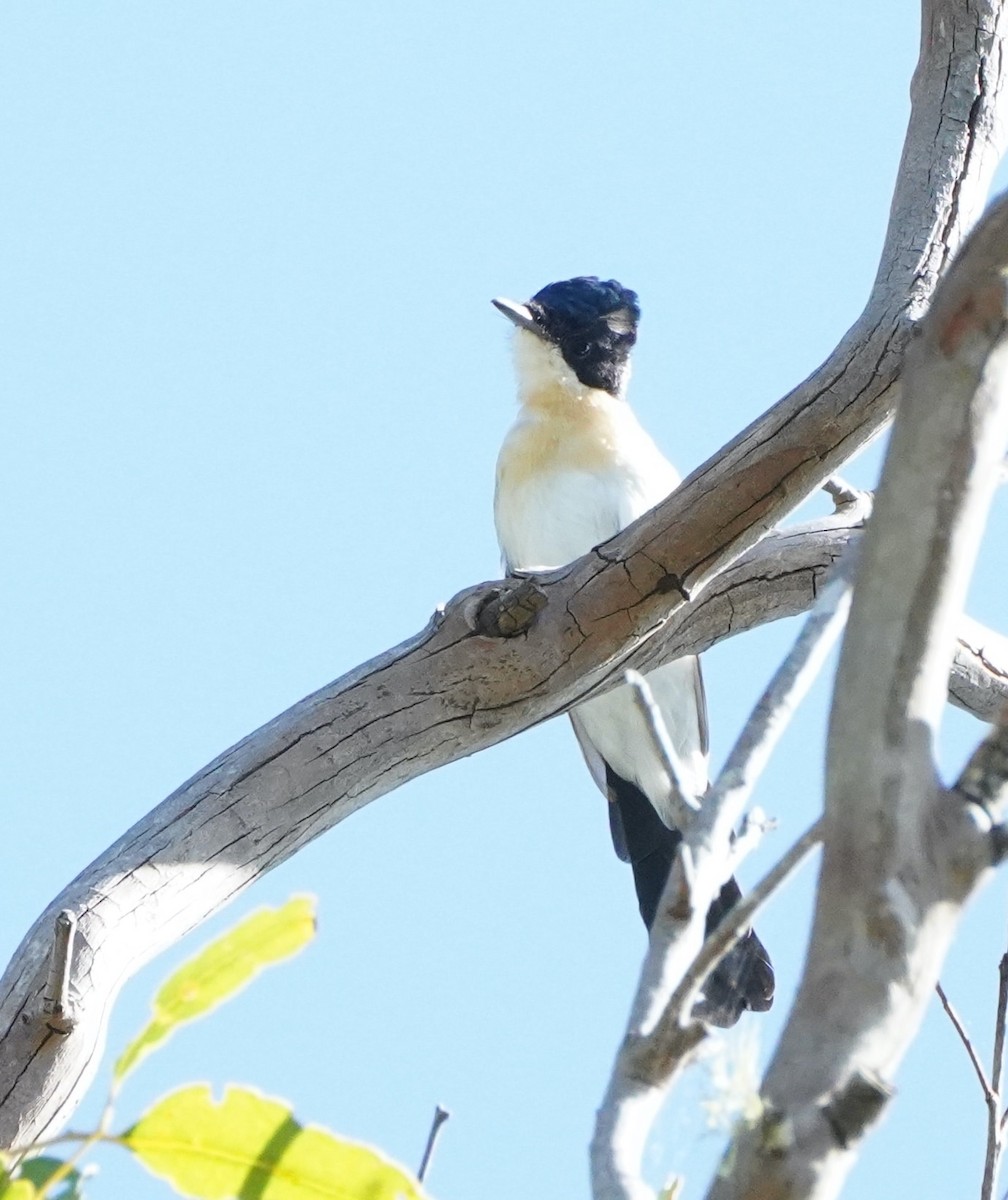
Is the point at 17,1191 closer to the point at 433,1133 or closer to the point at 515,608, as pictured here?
the point at 433,1133

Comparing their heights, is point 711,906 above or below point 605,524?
below

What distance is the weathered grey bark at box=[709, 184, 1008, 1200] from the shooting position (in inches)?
42.4

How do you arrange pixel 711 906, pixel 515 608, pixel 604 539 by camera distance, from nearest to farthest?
pixel 515 608 → pixel 711 906 → pixel 604 539

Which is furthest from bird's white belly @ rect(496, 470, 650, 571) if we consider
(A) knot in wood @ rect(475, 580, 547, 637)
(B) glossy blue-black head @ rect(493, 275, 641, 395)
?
(A) knot in wood @ rect(475, 580, 547, 637)

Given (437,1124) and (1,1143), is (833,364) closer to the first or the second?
(437,1124)

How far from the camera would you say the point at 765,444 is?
11.4ft

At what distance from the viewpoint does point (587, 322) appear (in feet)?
20.2

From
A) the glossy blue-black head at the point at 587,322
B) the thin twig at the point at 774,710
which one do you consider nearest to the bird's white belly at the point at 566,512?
the glossy blue-black head at the point at 587,322

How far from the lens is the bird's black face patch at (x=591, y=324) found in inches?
241

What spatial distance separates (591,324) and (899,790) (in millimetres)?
5155

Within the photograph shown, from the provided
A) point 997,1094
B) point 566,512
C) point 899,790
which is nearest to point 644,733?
point 566,512

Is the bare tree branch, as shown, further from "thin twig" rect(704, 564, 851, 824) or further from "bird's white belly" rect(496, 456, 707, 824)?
"bird's white belly" rect(496, 456, 707, 824)

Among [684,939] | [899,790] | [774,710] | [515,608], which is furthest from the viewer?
[515,608]

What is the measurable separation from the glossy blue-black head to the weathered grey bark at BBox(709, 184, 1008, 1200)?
4930 mm
